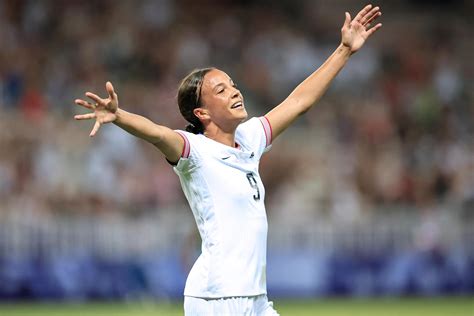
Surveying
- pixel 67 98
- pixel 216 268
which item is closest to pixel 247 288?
pixel 216 268

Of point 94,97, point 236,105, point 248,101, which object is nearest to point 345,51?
point 236,105

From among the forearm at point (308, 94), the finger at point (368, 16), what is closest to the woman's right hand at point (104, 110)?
the forearm at point (308, 94)

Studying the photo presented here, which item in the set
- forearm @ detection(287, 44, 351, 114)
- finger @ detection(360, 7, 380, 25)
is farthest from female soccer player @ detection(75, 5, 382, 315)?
finger @ detection(360, 7, 380, 25)

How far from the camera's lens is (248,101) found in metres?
20.6

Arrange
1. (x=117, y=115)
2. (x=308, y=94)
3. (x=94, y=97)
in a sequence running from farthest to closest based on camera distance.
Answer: (x=308, y=94) < (x=117, y=115) < (x=94, y=97)

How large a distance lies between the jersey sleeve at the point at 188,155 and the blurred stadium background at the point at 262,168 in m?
8.79

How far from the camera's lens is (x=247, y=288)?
6359 millimetres

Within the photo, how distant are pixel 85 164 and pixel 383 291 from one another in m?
5.95

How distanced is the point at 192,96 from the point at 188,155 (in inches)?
21.1

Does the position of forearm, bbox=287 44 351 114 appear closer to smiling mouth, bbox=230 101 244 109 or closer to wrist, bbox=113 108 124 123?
smiling mouth, bbox=230 101 244 109

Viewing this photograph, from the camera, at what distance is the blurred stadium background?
1745cm

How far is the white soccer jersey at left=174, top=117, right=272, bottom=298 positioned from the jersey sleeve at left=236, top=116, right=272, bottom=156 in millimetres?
374

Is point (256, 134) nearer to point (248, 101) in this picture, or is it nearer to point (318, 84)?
point (318, 84)

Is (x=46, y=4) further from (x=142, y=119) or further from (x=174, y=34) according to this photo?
(x=142, y=119)
